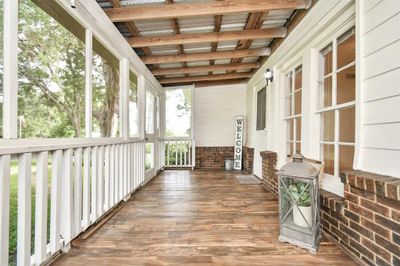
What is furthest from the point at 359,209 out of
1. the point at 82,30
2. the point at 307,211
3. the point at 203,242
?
the point at 82,30

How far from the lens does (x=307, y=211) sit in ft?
6.87

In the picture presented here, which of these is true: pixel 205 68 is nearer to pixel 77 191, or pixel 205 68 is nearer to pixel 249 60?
pixel 249 60

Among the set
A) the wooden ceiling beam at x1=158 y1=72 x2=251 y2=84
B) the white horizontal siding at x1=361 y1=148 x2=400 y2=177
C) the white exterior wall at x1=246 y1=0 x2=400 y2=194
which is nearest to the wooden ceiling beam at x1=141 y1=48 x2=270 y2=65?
the wooden ceiling beam at x1=158 y1=72 x2=251 y2=84

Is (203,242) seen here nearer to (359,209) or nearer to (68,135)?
(359,209)

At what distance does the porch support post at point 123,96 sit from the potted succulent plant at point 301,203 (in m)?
2.48

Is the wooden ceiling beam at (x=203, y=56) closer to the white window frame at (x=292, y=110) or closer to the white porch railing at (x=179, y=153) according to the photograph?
the white window frame at (x=292, y=110)

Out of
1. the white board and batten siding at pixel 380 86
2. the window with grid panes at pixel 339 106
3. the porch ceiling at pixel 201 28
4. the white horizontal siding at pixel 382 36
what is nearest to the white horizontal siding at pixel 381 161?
the white board and batten siding at pixel 380 86

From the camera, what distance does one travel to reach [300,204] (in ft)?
6.98

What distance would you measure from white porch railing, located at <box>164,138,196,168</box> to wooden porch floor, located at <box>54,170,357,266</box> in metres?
3.28

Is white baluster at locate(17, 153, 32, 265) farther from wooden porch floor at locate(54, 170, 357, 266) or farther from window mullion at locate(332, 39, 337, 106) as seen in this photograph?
window mullion at locate(332, 39, 337, 106)

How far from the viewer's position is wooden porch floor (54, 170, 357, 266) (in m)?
1.89

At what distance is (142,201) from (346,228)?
263 cm

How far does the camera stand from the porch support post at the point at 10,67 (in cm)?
144

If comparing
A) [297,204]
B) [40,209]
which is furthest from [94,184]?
[297,204]
